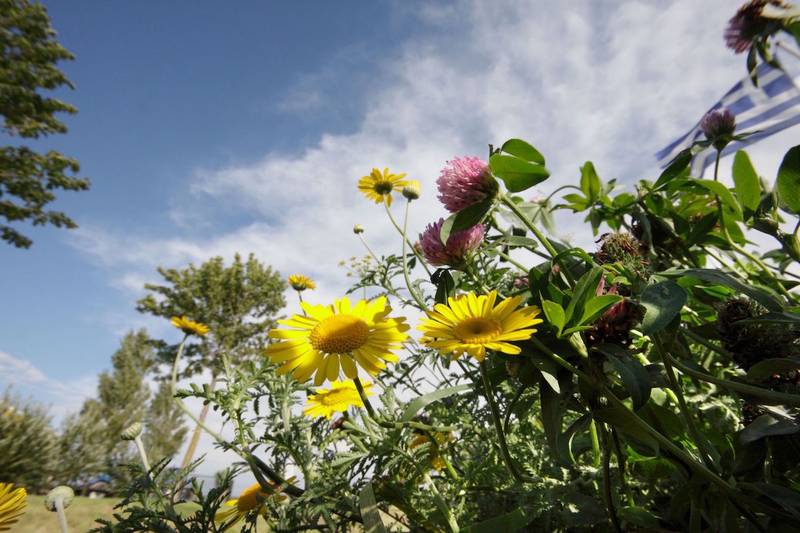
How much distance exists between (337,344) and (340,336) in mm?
13

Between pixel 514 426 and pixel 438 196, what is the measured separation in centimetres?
72

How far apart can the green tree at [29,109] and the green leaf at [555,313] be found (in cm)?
1201

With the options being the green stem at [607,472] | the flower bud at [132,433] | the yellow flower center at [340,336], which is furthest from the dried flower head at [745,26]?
the flower bud at [132,433]

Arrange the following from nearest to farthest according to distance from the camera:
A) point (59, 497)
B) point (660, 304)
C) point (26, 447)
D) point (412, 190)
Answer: point (660, 304)
point (59, 497)
point (412, 190)
point (26, 447)

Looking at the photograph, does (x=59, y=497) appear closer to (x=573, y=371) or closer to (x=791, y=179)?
(x=573, y=371)

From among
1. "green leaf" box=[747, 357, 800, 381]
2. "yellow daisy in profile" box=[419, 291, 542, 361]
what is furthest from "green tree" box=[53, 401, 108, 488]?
"green leaf" box=[747, 357, 800, 381]

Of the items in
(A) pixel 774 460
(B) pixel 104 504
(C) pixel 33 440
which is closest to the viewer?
(A) pixel 774 460

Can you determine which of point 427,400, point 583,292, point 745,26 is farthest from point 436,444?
point 745,26

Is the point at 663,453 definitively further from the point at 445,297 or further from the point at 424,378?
the point at 424,378

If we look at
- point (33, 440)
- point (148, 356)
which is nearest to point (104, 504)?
point (33, 440)

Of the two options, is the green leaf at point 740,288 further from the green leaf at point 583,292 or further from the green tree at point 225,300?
the green tree at point 225,300

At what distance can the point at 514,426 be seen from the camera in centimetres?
106

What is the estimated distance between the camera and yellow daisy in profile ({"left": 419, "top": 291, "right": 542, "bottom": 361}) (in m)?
0.46

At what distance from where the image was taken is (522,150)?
1.81 feet
